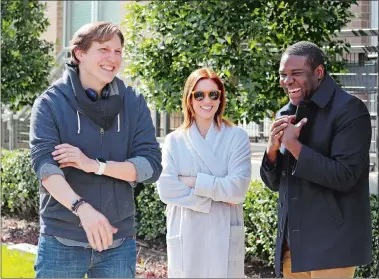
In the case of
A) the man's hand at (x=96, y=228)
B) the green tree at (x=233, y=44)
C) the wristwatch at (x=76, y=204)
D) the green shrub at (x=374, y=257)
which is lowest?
the green shrub at (x=374, y=257)

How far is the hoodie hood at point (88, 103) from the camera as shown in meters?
3.25

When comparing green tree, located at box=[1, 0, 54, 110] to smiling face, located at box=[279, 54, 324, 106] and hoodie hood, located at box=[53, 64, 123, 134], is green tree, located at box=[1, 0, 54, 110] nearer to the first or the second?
smiling face, located at box=[279, 54, 324, 106]

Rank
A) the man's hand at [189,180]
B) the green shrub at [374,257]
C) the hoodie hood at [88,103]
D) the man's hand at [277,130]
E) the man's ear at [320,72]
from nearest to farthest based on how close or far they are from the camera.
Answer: the hoodie hood at [88,103]
the man's hand at [277,130]
the man's ear at [320,72]
the man's hand at [189,180]
the green shrub at [374,257]

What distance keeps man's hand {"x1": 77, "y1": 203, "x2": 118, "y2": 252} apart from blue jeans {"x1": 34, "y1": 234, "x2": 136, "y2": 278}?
0.31 metres

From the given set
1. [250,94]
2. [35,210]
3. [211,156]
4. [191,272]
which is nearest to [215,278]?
[191,272]

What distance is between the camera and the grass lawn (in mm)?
6934

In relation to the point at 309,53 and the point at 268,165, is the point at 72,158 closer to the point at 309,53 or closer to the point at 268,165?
the point at 268,165

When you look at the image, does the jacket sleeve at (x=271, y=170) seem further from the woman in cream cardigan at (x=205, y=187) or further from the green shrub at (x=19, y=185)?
the green shrub at (x=19, y=185)

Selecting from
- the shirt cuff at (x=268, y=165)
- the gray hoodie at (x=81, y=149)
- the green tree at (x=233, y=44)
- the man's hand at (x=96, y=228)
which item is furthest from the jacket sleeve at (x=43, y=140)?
the green tree at (x=233, y=44)

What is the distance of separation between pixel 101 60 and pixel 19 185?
751cm

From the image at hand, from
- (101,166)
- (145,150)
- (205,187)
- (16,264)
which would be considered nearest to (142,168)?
(145,150)

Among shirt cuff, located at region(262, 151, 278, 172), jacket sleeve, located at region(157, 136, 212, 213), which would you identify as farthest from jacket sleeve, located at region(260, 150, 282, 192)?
jacket sleeve, located at region(157, 136, 212, 213)

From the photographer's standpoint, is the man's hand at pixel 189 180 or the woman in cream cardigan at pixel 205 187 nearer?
the woman in cream cardigan at pixel 205 187

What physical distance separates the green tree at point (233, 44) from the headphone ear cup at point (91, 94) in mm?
3623
